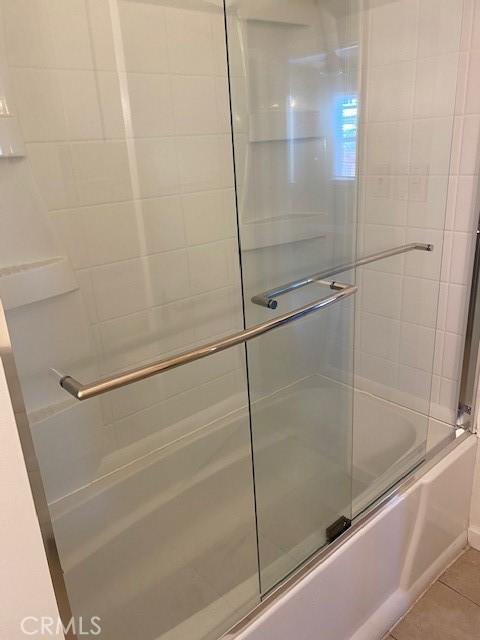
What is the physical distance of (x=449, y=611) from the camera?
1404 millimetres

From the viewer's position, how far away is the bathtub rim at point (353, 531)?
1.01m

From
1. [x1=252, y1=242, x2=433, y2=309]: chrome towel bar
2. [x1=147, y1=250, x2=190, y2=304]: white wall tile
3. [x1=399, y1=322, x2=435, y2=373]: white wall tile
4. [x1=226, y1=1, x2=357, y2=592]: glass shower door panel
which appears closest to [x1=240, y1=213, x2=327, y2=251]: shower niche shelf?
[x1=226, y1=1, x2=357, y2=592]: glass shower door panel

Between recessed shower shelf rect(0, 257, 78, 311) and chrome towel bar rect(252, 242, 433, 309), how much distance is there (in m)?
0.50

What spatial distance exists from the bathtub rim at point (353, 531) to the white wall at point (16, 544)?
0.48 metres

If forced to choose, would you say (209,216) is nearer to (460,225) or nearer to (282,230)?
(282,230)

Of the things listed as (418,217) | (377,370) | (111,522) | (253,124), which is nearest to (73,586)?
(111,522)

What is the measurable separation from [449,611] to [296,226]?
1233 millimetres

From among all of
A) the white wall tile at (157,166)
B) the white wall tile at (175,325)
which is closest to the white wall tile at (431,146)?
the white wall tile at (157,166)

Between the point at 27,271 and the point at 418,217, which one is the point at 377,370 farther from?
the point at 27,271

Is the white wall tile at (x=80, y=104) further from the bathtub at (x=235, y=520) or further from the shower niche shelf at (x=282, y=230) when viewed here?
the bathtub at (x=235, y=520)

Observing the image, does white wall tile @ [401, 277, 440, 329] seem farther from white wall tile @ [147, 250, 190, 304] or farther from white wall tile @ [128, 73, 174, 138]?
white wall tile @ [128, 73, 174, 138]

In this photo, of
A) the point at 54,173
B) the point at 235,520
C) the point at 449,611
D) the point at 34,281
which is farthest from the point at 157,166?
the point at 449,611

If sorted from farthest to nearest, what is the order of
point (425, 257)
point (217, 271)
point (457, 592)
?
point (217, 271)
point (425, 257)
point (457, 592)

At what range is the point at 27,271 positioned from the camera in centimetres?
113
